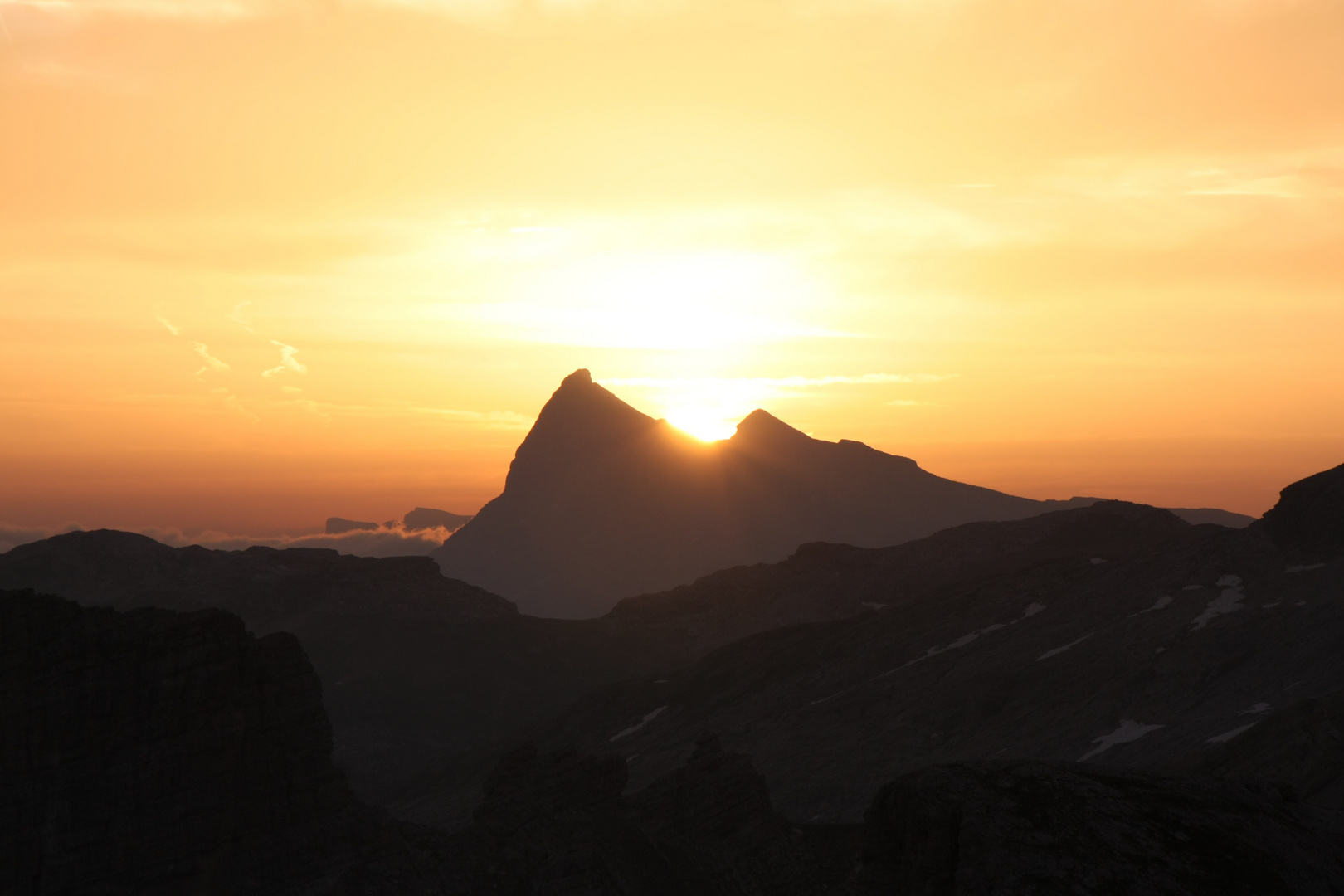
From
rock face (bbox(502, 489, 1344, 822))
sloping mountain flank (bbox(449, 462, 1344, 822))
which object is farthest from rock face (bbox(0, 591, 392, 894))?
rock face (bbox(502, 489, 1344, 822))

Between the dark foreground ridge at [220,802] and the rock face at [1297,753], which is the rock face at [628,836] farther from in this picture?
the rock face at [1297,753]

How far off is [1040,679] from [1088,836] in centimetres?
8386

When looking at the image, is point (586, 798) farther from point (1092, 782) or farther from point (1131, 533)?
point (1131, 533)

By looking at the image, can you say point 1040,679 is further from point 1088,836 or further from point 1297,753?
point 1088,836

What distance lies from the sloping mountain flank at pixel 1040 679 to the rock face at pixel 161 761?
149 feet

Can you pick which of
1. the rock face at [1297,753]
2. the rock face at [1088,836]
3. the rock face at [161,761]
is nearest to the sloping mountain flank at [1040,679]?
the rock face at [1297,753]

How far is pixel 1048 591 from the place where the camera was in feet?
425

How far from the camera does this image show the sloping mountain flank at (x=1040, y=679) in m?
86.1

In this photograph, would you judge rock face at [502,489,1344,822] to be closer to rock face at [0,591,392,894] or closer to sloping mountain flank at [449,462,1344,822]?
sloping mountain flank at [449,462,1344,822]

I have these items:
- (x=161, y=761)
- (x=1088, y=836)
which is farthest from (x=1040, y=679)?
(x=1088, y=836)

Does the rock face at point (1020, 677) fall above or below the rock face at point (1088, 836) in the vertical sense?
below

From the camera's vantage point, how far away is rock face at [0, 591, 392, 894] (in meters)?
53.3

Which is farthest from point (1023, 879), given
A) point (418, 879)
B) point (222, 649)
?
point (222, 649)

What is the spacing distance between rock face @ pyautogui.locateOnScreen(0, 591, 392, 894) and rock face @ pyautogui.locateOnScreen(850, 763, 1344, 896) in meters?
37.4
